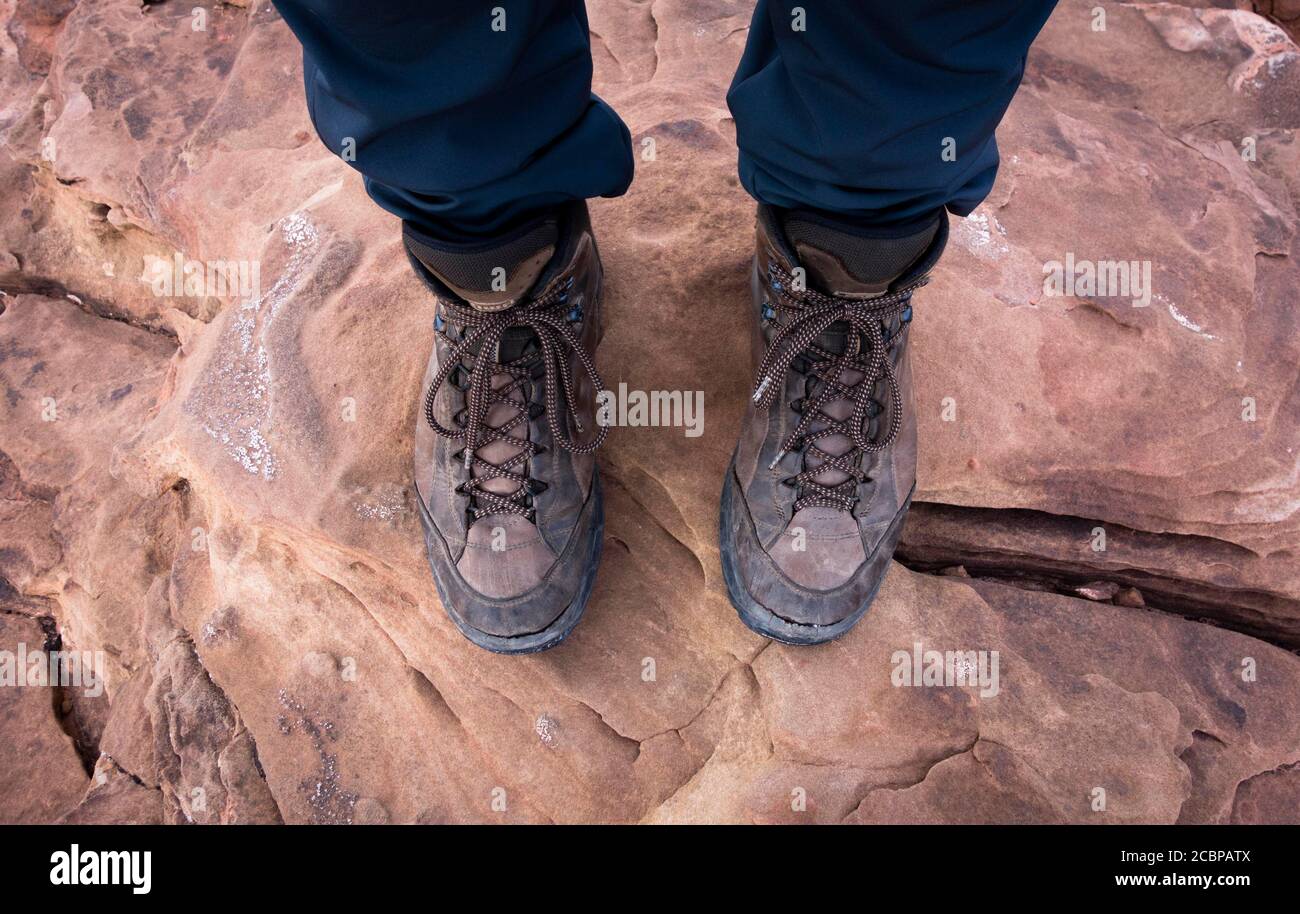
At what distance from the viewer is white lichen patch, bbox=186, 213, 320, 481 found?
1761mm

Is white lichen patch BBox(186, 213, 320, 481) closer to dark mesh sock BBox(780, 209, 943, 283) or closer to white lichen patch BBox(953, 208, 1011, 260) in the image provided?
dark mesh sock BBox(780, 209, 943, 283)

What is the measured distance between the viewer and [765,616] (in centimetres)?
157

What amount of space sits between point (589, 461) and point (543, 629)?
1.03 feet

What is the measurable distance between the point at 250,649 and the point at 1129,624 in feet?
5.59

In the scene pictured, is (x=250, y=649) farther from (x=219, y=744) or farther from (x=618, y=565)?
(x=618, y=565)

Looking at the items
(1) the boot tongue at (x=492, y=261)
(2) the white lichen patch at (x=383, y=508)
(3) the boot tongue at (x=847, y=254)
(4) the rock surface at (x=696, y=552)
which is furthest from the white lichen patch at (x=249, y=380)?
(3) the boot tongue at (x=847, y=254)

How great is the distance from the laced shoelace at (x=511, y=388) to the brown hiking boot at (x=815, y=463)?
0.30 meters

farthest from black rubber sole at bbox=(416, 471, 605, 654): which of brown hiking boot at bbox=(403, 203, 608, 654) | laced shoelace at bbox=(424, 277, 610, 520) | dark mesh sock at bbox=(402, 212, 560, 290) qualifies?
dark mesh sock at bbox=(402, 212, 560, 290)

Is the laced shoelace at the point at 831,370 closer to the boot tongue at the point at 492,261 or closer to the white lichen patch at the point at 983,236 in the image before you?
the boot tongue at the point at 492,261

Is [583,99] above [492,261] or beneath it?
above

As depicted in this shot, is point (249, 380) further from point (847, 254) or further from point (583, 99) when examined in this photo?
point (847, 254)

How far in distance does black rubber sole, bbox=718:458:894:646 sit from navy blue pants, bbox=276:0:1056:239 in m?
0.58

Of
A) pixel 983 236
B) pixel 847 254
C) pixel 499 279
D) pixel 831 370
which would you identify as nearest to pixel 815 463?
pixel 831 370

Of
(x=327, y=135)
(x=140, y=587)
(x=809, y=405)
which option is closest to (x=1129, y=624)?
(x=809, y=405)
